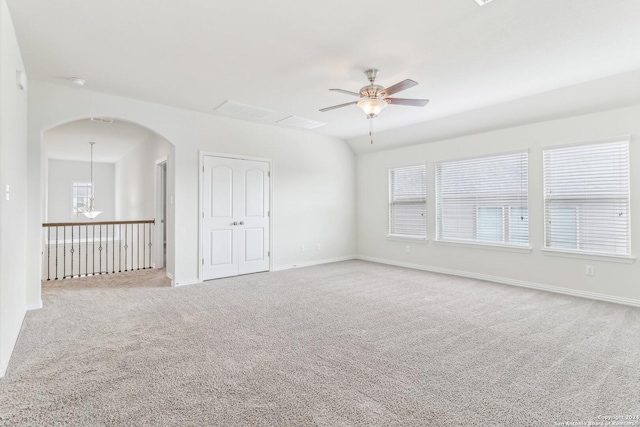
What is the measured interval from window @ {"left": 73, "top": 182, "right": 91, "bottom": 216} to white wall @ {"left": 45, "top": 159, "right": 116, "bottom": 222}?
0.11m

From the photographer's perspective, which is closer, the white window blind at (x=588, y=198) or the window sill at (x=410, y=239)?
the white window blind at (x=588, y=198)

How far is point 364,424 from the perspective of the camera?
179 centimetres

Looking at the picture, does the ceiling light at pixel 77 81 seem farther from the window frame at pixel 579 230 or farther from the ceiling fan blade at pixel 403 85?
the window frame at pixel 579 230

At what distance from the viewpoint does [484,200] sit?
5.37m

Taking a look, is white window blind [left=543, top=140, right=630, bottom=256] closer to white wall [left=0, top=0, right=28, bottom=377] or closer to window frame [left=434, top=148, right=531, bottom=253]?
window frame [left=434, top=148, right=531, bottom=253]

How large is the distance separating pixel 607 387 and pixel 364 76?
11.2 ft

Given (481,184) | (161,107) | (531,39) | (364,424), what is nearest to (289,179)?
(161,107)

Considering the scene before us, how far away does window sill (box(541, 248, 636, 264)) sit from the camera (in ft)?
13.1

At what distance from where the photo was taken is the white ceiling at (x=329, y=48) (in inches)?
99.0

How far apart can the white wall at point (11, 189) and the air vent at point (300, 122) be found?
336 centimetres

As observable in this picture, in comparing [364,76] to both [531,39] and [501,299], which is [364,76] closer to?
[531,39]

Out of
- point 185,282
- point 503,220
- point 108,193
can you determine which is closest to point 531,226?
point 503,220

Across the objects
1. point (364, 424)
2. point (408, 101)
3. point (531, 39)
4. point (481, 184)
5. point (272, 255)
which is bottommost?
point (364, 424)

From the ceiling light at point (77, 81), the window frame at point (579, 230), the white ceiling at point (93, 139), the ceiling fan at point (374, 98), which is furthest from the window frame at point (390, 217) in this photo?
the ceiling light at point (77, 81)
